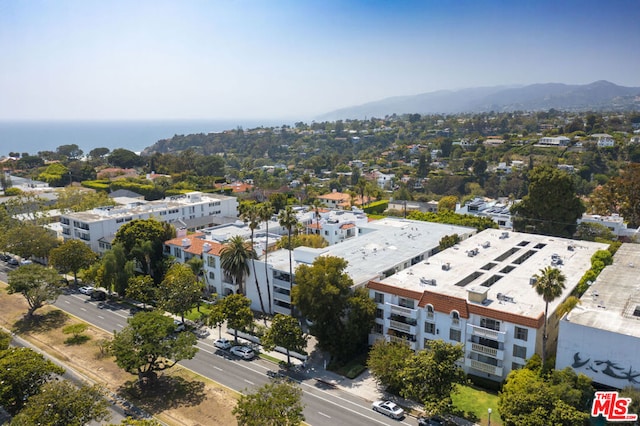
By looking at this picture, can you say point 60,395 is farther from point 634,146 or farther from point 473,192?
point 634,146

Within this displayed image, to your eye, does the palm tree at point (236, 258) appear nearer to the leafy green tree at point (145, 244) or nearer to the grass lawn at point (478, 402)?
the leafy green tree at point (145, 244)

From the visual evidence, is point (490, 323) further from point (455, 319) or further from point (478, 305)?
point (455, 319)

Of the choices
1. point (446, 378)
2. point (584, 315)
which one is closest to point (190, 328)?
point (446, 378)

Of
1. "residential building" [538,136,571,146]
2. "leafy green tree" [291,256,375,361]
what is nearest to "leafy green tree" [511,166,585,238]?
"leafy green tree" [291,256,375,361]

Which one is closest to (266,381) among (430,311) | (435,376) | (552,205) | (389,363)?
(389,363)

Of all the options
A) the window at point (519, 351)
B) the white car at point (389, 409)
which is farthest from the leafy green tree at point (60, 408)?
the window at point (519, 351)
